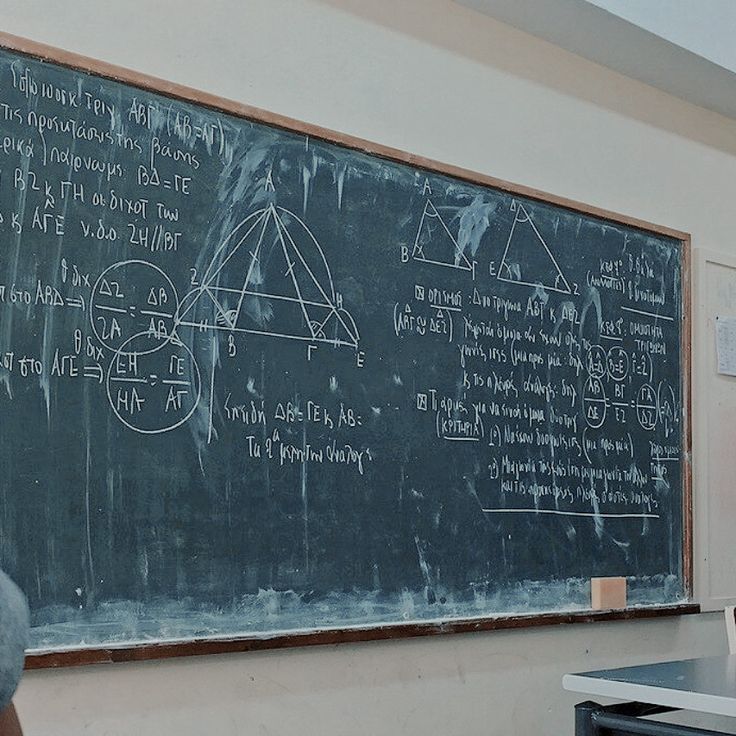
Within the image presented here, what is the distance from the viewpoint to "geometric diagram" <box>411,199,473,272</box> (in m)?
2.93

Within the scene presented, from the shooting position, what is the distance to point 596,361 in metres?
3.36

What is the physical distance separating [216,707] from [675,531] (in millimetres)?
1708

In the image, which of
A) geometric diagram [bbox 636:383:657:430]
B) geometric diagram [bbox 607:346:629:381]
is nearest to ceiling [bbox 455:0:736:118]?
geometric diagram [bbox 607:346:629:381]

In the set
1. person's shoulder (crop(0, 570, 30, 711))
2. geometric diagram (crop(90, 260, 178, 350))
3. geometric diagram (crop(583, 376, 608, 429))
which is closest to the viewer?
person's shoulder (crop(0, 570, 30, 711))

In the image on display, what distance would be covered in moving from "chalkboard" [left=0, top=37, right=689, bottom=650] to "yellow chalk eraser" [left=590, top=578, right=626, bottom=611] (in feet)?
0.14

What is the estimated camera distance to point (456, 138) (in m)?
3.07

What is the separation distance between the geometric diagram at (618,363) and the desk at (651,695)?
1.18 meters

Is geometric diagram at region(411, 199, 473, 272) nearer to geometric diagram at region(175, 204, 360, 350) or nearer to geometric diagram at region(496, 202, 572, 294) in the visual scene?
geometric diagram at region(496, 202, 572, 294)

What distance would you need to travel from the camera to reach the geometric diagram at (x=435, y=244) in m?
2.93

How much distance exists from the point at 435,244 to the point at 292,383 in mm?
613

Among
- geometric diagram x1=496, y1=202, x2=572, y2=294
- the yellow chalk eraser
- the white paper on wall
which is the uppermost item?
geometric diagram x1=496, y1=202, x2=572, y2=294

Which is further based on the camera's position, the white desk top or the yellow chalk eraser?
the yellow chalk eraser

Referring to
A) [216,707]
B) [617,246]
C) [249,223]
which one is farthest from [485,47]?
[216,707]

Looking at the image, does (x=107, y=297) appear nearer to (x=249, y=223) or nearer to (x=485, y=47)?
(x=249, y=223)
